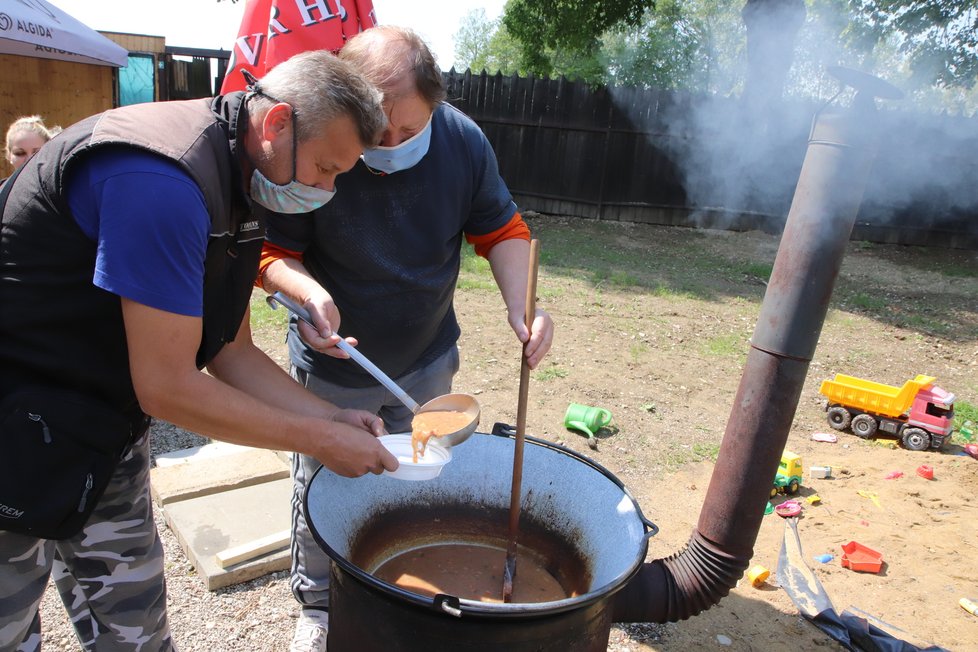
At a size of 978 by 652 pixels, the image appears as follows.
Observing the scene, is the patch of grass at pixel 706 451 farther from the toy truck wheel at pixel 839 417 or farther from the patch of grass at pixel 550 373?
the patch of grass at pixel 550 373

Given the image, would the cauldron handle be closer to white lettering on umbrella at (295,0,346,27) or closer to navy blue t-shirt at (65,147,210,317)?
navy blue t-shirt at (65,147,210,317)

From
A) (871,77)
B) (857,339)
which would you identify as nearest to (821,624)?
(871,77)

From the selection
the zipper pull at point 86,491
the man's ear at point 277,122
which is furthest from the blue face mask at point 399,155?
the zipper pull at point 86,491

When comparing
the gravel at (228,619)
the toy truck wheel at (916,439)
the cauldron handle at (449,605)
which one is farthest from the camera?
the toy truck wheel at (916,439)

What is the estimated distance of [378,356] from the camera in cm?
225

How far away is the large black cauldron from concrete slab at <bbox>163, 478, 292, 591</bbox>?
1.04 metres

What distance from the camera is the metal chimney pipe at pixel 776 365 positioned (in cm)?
205

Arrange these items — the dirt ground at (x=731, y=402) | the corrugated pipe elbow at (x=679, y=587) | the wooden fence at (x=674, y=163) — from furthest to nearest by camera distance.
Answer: the wooden fence at (x=674, y=163) → the dirt ground at (x=731, y=402) → the corrugated pipe elbow at (x=679, y=587)

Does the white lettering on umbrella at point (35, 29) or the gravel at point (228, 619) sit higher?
the white lettering on umbrella at point (35, 29)

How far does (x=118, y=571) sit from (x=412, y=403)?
2.83ft

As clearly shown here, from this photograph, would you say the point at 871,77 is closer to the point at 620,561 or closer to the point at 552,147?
the point at 620,561

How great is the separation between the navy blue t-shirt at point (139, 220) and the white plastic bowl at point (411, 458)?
67 centimetres

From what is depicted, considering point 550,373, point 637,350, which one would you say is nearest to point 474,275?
point 637,350

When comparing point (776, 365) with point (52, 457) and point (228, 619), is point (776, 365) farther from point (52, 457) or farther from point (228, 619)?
point (228, 619)
